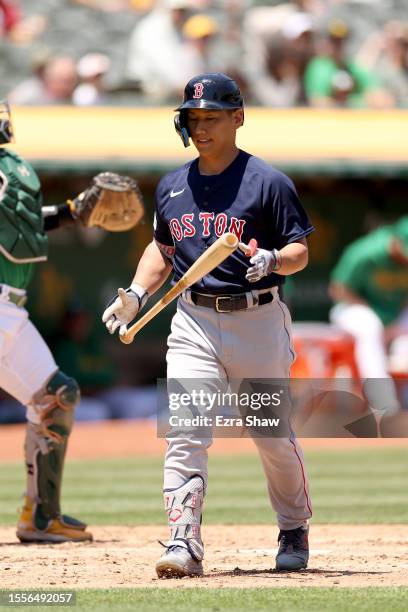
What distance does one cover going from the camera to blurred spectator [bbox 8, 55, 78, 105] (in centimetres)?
1474

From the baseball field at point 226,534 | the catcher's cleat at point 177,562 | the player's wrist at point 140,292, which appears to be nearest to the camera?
the baseball field at point 226,534

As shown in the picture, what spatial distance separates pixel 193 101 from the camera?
17.3 ft

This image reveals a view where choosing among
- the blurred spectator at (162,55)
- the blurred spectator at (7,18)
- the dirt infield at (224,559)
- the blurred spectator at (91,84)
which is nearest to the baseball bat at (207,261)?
the dirt infield at (224,559)

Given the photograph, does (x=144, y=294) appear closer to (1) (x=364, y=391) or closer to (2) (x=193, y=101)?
→ (2) (x=193, y=101)

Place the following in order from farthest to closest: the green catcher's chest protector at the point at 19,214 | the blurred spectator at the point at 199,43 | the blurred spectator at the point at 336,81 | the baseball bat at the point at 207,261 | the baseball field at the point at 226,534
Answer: the blurred spectator at the point at 336,81
the blurred spectator at the point at 199,43
the green catcher's chest protector at the point at 19,214
the baseball bat at the point at 207,261
the baseball field at the point at 226,534

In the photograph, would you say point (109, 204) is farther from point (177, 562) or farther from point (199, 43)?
point (199, 43)

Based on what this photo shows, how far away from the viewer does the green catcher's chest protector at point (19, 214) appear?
6.50m

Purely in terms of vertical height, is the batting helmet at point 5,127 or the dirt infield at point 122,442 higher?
the batting helmet at point 5,127

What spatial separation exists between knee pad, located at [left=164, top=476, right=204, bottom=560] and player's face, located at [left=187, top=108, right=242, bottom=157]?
1286mm

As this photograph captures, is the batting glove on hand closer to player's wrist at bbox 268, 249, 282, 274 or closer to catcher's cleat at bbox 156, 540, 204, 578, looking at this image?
player's wrist at bbox 268, 249, 282, 274

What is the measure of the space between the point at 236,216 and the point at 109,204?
1.75m

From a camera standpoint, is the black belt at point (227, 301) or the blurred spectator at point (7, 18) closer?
the black belt at point (227, 301)

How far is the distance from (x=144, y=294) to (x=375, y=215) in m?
11.3

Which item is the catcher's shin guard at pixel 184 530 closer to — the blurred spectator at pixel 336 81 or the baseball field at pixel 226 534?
the baseball field at pixel 226 534
